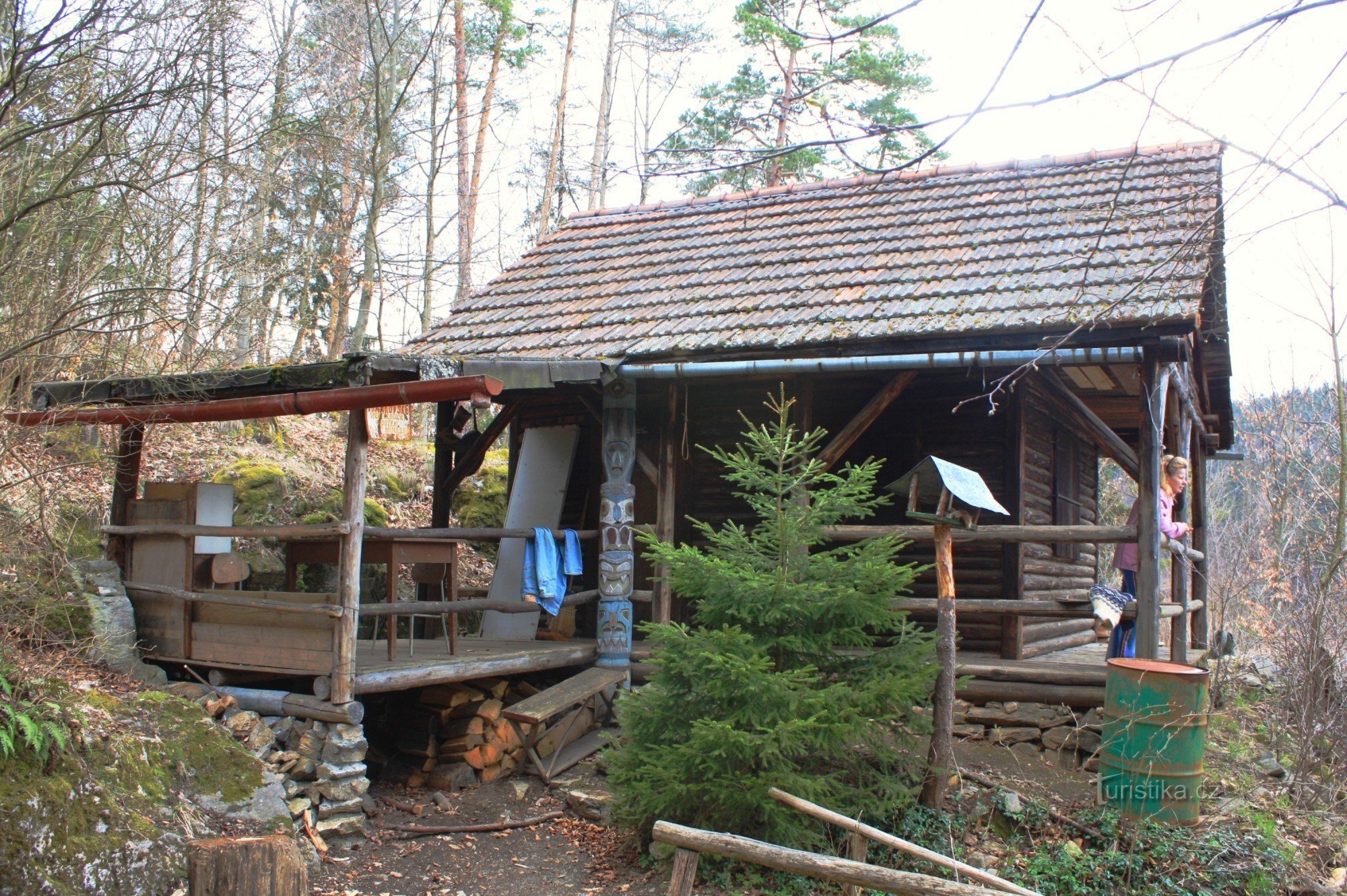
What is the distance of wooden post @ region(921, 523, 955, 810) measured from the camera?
5750 mm

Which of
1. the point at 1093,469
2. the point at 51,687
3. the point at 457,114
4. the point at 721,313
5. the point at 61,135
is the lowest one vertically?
the point at 51,687

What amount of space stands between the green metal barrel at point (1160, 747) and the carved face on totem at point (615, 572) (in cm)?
389

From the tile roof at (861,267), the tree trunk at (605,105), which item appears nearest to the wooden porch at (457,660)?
the tile roof at (861,267)

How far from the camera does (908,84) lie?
60.6ft

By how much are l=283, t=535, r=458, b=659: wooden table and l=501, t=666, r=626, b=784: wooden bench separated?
1.07 m

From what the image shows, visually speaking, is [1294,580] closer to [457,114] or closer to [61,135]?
[61,135]

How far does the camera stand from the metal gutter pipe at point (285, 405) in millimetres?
6098

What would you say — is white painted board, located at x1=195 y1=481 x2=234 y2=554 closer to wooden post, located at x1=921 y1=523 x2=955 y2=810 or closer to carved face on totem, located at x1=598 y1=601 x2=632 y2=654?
carved face on totem, located at x1=598 y1=601 x2=632 y2=654

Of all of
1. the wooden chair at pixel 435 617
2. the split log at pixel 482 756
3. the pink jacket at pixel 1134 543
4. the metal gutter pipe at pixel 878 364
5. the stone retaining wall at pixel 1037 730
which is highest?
the metal gutter pipe at pixel 878 364

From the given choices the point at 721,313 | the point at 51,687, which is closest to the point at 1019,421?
the point at 721,313

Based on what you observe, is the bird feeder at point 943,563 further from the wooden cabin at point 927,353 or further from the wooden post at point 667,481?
the wooden post at point 667,481

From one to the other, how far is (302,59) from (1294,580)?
17623 millimetres

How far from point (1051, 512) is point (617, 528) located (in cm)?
448

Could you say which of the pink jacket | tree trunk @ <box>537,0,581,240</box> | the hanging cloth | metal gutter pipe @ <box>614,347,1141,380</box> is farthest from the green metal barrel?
tree trunk @ <box>537,0,581,240</box>
